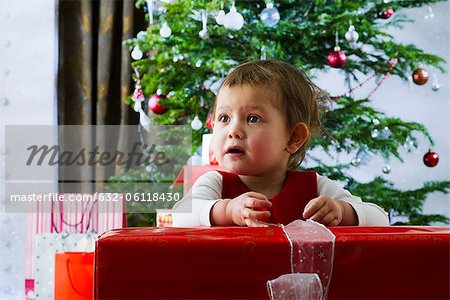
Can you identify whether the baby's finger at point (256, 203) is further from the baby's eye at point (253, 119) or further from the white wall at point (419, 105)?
the white wall at point (419, 105)

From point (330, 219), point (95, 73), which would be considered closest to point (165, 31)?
point (95, 73)

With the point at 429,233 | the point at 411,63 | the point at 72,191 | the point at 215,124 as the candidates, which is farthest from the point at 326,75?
the point at 429,233

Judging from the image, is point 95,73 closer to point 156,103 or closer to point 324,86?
point 156,103

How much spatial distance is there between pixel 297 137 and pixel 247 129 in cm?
15

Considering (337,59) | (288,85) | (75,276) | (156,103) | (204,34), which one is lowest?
(75,276)

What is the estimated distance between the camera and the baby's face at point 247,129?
112 cm

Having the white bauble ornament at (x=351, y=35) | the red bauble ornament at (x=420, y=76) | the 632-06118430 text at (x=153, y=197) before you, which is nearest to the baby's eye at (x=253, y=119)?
the white bauble ornament at (x=351, y=35)

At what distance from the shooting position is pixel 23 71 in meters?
3.73

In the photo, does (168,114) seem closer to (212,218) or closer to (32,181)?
(32,181)

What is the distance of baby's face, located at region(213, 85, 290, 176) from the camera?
1.12 m

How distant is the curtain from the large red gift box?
3148 mm

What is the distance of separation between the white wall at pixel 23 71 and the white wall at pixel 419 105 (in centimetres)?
143

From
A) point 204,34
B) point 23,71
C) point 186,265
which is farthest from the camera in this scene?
point 23,71

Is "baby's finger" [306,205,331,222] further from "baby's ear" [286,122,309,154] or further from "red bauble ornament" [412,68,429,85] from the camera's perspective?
"red bauble ornament" [412,68,429,85]
